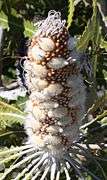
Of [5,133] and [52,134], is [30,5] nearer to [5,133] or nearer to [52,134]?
[5,133]

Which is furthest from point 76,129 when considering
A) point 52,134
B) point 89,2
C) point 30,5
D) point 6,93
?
point 30,5

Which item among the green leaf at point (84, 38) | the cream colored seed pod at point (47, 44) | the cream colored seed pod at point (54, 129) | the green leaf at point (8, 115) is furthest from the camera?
the green leaf at point (8, 115)

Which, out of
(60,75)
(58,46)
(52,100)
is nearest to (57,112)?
(52,100)

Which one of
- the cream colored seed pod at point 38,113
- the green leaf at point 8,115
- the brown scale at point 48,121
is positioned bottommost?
the brown scale at point 48,121

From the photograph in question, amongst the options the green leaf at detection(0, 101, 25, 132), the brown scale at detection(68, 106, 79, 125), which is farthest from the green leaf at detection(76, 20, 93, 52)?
the green leaf at detection(0, 101, 25, 132)

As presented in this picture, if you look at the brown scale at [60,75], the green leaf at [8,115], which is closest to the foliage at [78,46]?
the green leaf at [8,115]

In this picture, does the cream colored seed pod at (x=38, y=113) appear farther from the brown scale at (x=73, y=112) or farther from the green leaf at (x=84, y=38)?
the green leaf at (x=84, y=38)

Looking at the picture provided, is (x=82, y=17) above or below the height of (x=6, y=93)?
above

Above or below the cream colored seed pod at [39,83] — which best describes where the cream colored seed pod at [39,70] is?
above
